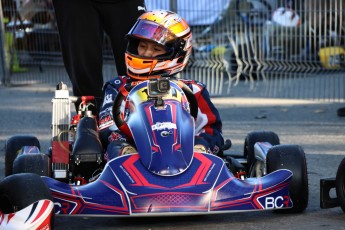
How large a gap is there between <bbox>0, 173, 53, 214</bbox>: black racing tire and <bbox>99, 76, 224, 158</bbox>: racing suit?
1.00 metres

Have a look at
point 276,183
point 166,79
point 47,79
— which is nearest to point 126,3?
point 166,79

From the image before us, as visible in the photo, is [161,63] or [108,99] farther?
[108,99]

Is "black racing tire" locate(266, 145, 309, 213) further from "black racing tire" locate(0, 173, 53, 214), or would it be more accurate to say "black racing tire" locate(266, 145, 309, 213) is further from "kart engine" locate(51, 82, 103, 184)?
"black racing tire" locate(0, 173, 53, 214)

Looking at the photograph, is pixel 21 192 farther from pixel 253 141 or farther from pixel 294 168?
pixel 253 141

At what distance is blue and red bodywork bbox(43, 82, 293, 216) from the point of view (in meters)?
5.32

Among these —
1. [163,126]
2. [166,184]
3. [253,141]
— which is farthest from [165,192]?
[253,141]

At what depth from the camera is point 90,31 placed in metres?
7.80

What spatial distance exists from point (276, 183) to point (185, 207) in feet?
1.85

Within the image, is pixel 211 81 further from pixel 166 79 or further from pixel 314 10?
pixel 166 79

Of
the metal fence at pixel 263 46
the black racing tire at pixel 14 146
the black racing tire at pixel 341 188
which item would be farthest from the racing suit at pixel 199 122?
the metal fence at pixel 263 46

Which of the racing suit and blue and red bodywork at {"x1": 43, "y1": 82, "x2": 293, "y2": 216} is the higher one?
the racing suit

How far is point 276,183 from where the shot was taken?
18.3 ft

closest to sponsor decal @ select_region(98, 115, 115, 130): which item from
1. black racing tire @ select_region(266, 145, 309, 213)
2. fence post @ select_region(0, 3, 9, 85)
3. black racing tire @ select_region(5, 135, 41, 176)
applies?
black racing tire @ select_region(5, 135, 41, 176)

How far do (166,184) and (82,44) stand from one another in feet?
8.64
